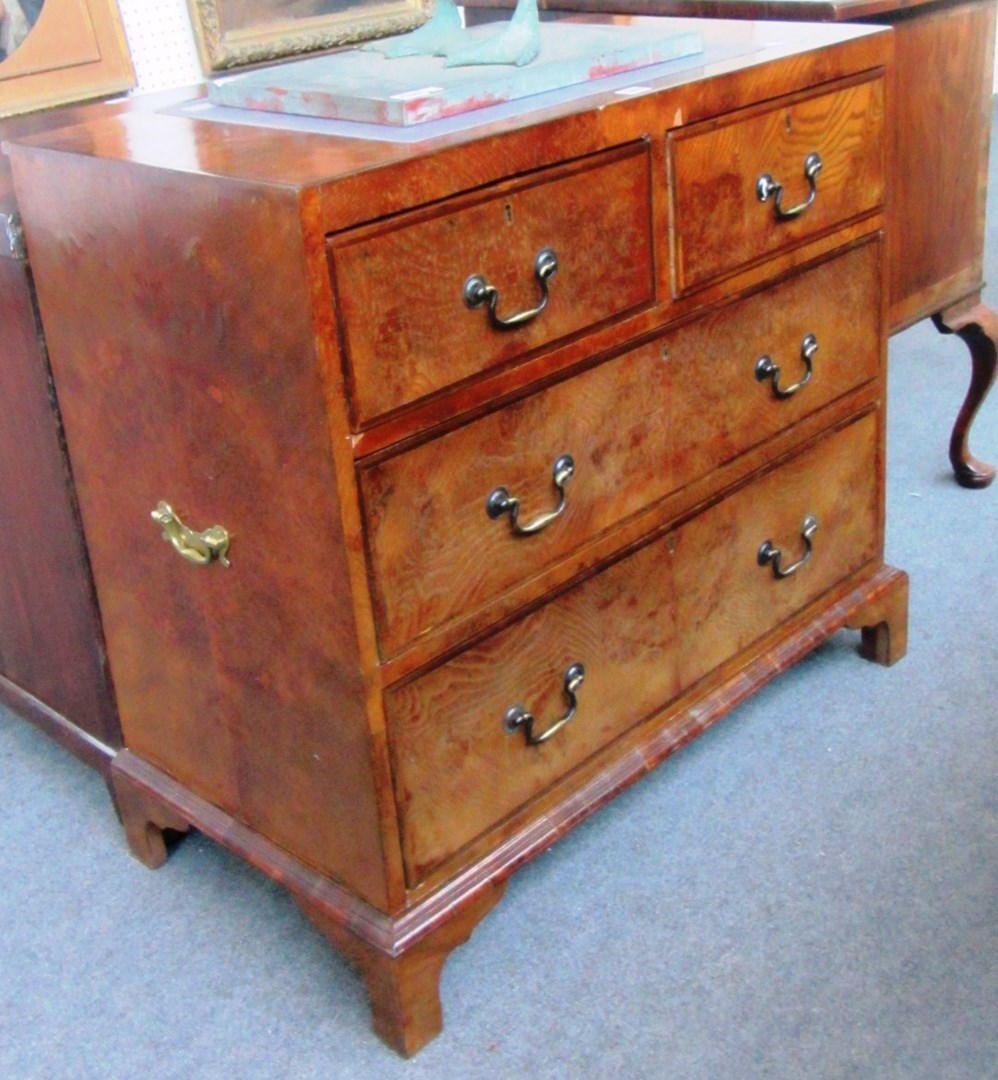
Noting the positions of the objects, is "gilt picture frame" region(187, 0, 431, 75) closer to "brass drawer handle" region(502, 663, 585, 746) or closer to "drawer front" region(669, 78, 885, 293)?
"drawer front" region(669, 78, 885, 293)

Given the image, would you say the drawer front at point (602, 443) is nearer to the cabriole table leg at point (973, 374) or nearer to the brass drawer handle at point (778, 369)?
the brass drawer handle at point (778, 369)

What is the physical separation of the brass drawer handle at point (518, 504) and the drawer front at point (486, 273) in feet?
0.43

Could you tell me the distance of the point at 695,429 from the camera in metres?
1.58

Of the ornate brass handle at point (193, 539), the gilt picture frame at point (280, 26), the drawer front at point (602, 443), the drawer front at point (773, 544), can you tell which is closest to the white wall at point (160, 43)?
the gilt picture frame at point (280, 26)

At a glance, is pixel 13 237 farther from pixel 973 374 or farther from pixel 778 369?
pixel 973 374

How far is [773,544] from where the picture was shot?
176 centimetres

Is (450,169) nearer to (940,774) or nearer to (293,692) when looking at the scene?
(293,692)

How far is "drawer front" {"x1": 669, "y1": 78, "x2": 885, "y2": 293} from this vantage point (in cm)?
145

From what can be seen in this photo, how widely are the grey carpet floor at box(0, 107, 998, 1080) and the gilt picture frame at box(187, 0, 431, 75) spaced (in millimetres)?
981

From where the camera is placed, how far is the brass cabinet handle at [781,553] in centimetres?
174

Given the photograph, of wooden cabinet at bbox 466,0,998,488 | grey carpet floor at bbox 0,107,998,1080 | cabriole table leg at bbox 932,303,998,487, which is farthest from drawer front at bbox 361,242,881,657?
cabriole table leg at bbox 932,303,998,487

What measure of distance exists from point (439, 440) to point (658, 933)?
2.08ft

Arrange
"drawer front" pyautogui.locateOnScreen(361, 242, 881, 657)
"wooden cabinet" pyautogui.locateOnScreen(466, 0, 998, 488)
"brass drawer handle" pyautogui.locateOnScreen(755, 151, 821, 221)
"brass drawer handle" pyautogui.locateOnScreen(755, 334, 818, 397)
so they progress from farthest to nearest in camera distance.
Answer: "wooden cabinet" pyautogui.locateOnScreen(466, 0, 998, 488), "brass drawer handle" pyautogui.locateOnScreen(755, 334, 818, 397), "brass drawer handle" pyautogui.locateOnScreen(755, 151, 821, 221), "drawer front" pyautogui.locateOnScreen(361, 242, 881, 657)

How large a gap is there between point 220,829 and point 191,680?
7.1 inches
